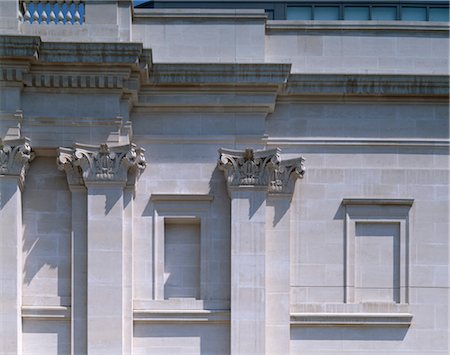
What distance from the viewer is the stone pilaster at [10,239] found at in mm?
26906

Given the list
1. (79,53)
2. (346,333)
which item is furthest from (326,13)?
(346,333)

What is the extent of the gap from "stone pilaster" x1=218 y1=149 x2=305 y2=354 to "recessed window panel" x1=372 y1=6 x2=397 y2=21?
8792 millimetres

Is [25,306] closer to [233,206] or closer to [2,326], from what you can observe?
[2,326]

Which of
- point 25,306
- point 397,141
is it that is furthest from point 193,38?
point 25,306

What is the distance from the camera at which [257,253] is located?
28016mm

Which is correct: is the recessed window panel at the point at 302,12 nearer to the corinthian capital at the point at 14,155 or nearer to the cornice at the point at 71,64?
the cornice at the point at 71,64

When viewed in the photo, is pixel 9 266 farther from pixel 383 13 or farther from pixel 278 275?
pixel 383 13

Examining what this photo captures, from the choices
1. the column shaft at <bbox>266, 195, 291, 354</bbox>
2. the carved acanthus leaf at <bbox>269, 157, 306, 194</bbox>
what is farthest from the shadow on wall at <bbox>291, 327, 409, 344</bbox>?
the carved acanthus leaf at <bbox>269, 157, 306, 194</bbox>

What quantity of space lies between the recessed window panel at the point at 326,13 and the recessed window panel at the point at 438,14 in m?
4.06

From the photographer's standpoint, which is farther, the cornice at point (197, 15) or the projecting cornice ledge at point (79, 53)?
the cornice at point (197, 15)

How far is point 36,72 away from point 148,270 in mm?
6027

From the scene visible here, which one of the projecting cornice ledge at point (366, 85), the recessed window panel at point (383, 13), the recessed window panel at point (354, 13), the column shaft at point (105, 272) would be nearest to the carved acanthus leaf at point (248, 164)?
the projecting cornice ledge at point (366, 85)

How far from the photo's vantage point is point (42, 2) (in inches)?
1106

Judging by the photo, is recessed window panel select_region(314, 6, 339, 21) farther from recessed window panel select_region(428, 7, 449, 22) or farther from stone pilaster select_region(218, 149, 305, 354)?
stone pilaster select_region(218, 149, 305, 354)
